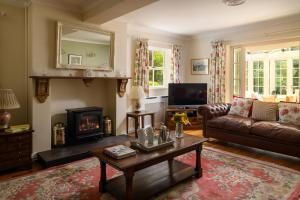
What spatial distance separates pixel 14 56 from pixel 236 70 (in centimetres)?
481

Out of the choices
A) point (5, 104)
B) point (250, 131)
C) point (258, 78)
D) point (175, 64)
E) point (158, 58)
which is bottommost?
point (250, 131)

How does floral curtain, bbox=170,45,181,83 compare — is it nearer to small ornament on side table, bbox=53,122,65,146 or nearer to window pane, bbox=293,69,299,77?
small ornament on side table, bbox=53,122,65,146

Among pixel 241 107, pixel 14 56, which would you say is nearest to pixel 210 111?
pixel 241 107

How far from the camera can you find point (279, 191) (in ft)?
Answer: 7.75

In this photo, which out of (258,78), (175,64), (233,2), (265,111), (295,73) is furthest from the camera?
(258,78)

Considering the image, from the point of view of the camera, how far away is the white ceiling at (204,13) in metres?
3.58

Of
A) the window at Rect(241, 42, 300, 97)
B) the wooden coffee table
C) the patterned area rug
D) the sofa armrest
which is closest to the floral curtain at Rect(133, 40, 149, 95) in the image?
the sofa armrest

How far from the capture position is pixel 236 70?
5.44 m

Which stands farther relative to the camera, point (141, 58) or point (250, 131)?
point (141, 58)

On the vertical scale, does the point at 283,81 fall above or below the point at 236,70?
below

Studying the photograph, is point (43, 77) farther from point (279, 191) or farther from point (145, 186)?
point (279, 191)

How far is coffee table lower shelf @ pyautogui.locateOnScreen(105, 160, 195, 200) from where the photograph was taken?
2.19 metres

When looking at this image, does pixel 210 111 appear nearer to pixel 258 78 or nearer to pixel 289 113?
pixel 289 113

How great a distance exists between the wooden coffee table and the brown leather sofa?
1.42m
